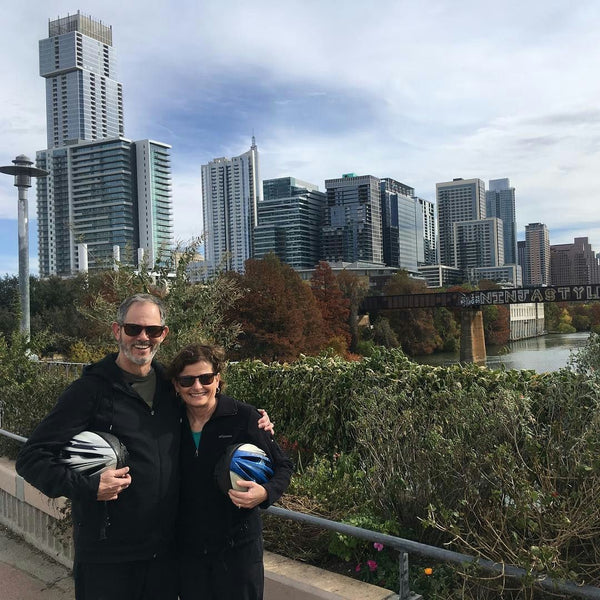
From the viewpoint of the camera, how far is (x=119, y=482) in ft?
7.09

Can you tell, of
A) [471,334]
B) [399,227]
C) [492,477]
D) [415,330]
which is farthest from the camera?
[399,227]

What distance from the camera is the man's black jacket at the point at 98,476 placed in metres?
2.19

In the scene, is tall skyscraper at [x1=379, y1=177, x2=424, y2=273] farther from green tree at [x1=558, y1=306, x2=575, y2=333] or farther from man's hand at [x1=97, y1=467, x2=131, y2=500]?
man's hand at [x1=97, y1=467, x2=131, y2=500]

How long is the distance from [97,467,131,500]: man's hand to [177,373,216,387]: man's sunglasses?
0.39 meters

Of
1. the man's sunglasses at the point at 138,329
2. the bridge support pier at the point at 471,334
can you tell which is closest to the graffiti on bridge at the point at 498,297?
the bridge support pier at the point at 471,334

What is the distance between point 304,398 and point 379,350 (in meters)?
1.11

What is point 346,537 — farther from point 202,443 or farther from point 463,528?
point 202,443

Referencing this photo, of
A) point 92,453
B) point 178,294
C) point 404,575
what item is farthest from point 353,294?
point 92,453

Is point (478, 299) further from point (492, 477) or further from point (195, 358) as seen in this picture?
point (195, 358)

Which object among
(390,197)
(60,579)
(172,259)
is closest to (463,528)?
(60,579)

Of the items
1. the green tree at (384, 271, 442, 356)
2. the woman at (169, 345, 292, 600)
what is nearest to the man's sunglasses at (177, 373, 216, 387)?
the woman at (169, 345, 292, 600)

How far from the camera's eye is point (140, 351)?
2.39 meters

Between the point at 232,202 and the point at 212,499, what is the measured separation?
186065 millimetres

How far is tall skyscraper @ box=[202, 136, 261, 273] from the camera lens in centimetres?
18162
